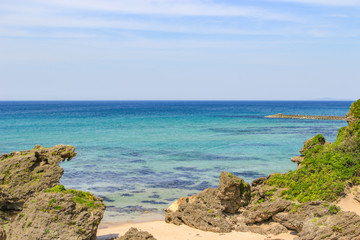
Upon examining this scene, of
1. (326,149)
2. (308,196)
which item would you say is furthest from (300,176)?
(326,149)

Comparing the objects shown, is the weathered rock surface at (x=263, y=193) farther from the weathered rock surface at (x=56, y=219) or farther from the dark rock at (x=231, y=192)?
the weathered rock surface at (x=56, y=219)

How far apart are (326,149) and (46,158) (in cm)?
1763

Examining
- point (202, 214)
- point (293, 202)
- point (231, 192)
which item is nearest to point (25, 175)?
point (202, 214)

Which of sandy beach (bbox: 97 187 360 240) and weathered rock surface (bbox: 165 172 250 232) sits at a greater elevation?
weathered rock surface (bbox: 165 172 250 232)

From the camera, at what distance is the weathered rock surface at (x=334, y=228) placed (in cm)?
1565

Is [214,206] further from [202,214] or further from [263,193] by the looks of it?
[263,193]

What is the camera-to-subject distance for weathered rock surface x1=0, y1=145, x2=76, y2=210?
17016 millimetres

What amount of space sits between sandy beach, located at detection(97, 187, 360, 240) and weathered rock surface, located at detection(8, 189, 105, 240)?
4.07 metres

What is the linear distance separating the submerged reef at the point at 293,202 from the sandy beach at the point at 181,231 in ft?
1.17

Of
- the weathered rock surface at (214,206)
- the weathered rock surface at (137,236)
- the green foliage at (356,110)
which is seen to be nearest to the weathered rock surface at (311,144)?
the green foliage at (356,110)

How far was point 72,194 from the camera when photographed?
15.1m

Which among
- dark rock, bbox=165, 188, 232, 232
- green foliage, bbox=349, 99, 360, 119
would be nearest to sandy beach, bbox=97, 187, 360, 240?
dark rock, bbox=165, 188, 232, 232

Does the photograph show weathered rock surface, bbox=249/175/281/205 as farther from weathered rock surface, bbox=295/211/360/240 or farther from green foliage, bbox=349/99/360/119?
green foliage, bbox=349/99/360/119

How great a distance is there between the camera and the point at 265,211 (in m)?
19.4
